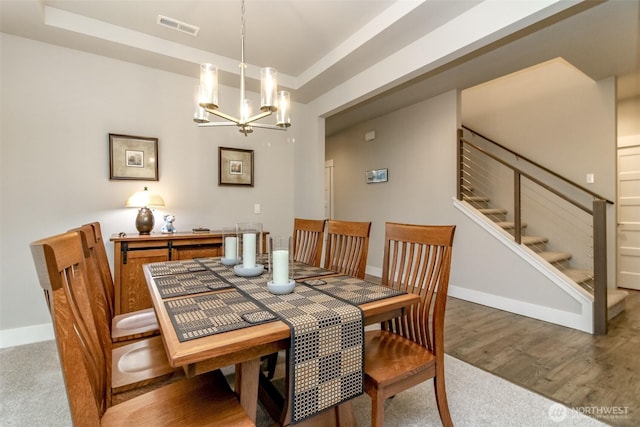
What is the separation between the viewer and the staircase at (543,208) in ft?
9.09

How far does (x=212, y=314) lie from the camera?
3.72 feet

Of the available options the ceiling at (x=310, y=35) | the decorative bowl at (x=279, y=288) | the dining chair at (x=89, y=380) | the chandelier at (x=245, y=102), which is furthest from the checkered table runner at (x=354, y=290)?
A: the ceiling at (x=310, y=35)

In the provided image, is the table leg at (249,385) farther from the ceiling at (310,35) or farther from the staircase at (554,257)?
the staircase at (554,257)

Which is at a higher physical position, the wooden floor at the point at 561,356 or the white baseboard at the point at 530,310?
the white baseboard at the point at 530,310

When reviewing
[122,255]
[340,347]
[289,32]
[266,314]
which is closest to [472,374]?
[340,347]

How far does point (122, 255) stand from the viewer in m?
2.69

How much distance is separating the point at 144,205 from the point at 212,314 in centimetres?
225

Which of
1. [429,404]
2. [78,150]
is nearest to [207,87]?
[78,150]

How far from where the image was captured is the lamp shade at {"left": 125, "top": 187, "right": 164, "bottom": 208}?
2899 millimetres

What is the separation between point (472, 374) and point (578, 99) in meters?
3.87

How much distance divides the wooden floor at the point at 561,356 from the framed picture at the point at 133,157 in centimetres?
335

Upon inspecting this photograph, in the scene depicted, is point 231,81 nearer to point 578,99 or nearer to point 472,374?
point 472,374

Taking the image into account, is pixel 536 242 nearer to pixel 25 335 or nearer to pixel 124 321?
pixel 124 321

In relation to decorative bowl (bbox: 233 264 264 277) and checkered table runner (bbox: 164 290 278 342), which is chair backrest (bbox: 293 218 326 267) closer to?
decorative bowl (bbox: 233 264 264 277)
